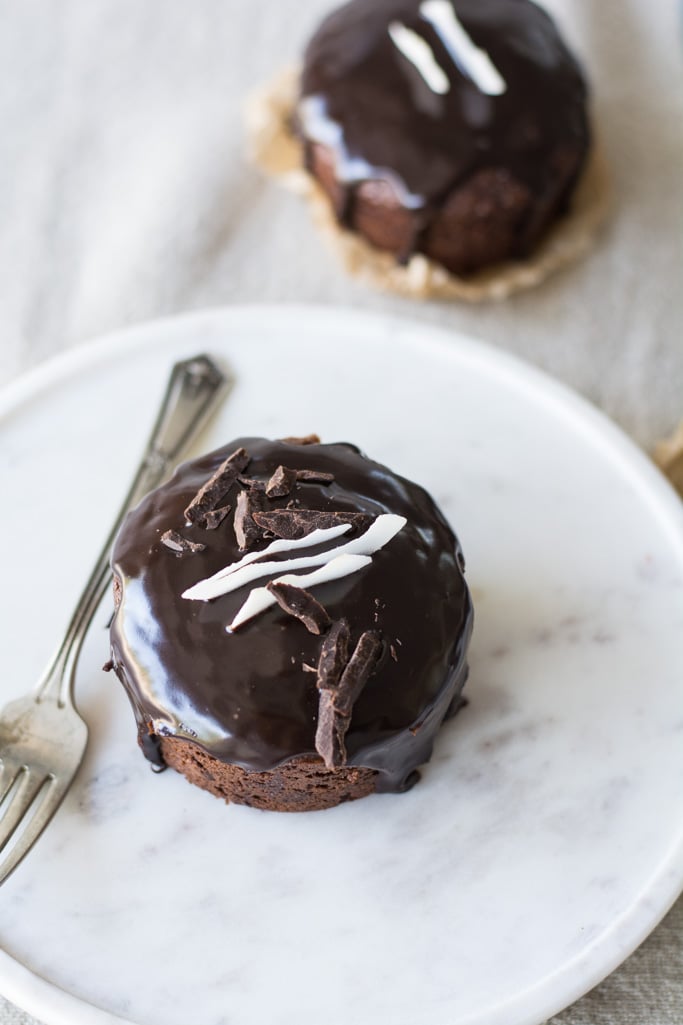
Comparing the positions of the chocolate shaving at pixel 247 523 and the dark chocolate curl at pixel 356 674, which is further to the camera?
the chocolate shaving at pixel 247 523

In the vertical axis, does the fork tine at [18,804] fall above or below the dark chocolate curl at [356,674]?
above

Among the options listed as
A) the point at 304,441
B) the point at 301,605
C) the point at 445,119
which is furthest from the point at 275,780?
the point at 445,119

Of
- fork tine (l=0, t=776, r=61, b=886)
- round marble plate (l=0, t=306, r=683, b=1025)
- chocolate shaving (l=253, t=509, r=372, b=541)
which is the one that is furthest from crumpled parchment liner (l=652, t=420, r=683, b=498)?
fork tine (l=0, t=776, r=61, b=886)

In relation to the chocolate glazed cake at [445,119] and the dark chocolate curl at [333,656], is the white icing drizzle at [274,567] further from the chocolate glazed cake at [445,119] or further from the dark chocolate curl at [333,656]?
the chocolate glazed cake at [445,119]

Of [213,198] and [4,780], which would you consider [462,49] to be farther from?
[4,780]

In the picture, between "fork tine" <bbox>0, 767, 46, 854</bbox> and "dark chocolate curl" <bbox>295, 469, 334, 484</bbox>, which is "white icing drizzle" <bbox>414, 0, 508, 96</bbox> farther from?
"fork tine" <bbox>0, 767, 46, 854</bbox>

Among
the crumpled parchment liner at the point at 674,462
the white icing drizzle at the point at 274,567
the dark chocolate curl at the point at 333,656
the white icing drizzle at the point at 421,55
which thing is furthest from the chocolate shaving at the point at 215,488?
the white icing drizzle at the point at 421,55

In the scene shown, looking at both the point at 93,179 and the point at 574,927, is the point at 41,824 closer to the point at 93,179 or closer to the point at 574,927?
the point at 574,927
